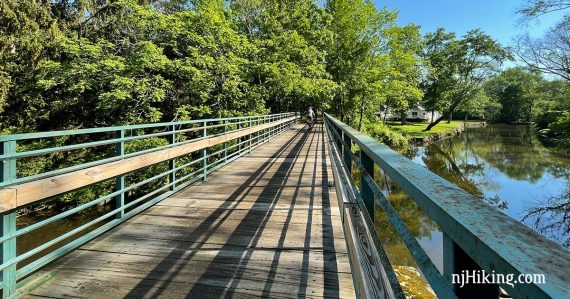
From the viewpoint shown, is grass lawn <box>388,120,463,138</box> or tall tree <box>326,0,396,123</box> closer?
tall tree <box>326,0,396,123</box>

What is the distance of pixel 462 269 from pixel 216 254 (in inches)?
104

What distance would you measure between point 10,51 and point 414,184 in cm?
1716

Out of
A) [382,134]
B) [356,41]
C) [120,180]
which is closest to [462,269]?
[120,180]

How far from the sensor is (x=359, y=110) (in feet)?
102

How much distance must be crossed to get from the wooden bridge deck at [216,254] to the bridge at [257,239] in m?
0.01

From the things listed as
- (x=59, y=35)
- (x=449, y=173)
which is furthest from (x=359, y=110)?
(x=59, y=35)

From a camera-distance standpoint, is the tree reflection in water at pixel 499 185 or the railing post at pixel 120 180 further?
the tree reflection in water at pixel 499 185

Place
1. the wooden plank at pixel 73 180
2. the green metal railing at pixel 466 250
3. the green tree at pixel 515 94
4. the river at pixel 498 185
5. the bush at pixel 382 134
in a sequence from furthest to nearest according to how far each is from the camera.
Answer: the green tree at pixel 515 94
the bush at pixel 382 134
the river at pixel 498 185
the wooden plank at pixel 73 180
the green metal railing at pixel 466 250

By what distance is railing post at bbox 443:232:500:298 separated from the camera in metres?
0.78

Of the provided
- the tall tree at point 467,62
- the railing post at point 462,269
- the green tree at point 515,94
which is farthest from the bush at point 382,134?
the green tree at point 515,94

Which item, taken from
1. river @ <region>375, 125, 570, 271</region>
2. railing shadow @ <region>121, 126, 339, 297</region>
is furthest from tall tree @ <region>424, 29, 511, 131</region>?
railing shadow @ <region>121, 126, 339, 297</region>

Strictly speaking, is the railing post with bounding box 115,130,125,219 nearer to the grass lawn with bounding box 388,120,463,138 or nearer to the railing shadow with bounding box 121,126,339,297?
the railing shadow with bounding box 121,126,339,297

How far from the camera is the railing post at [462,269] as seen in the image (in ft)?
2.57

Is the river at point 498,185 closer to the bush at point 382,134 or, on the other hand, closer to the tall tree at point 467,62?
the bush at point 382,134
